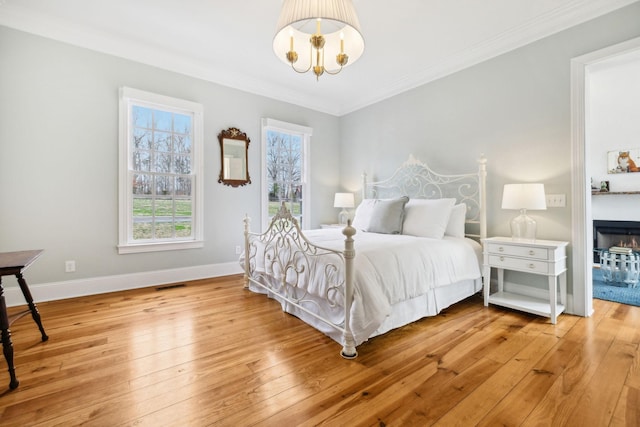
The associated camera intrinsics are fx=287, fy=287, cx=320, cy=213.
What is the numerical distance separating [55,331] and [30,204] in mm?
1400

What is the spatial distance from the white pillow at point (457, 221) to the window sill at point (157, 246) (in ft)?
10.1

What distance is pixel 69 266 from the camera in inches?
119

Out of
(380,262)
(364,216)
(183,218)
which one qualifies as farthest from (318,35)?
(183,218)

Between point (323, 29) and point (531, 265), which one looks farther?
point (323, 29)

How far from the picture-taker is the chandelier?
184 centimetres

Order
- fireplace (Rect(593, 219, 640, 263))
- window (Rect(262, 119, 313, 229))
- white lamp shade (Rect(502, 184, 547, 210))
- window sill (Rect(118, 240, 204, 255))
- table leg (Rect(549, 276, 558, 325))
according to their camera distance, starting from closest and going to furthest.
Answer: table leg (Rect(549, 276, 558, 325)) → white lamp shade (Rect(502, 184, 547, 210)) → window sill (Rect(118, 240, 204, 255)) → window (Rect(262, 119, 313, 229)) → fireplace (Rect(593, 219, 640, 263))

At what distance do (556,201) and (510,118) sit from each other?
0.97 m

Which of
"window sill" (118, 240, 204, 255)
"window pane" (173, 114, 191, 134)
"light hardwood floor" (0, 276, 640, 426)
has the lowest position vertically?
"light hardwood floor" (0, 276, 640, 426)

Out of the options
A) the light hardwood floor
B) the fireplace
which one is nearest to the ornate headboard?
the light hardwood floor

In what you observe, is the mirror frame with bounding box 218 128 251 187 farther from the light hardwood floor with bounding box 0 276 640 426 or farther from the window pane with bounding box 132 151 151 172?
the light hardwood floor with bounding box 0 276 640 426

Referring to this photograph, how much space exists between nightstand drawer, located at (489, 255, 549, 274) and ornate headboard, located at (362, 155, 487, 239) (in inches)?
16.1

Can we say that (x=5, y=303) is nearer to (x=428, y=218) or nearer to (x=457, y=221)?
(x=428, y=218)

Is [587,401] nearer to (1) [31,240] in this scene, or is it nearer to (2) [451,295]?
(2) [451,295]

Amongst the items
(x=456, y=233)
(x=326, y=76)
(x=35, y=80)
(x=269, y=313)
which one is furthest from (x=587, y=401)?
(x=35, y=80)
